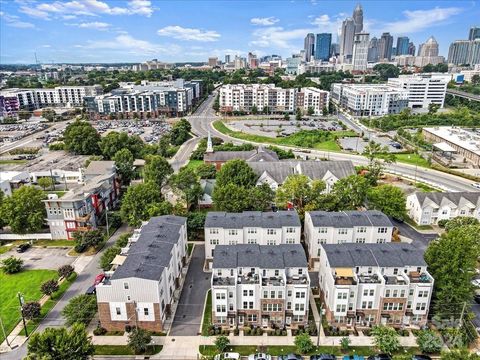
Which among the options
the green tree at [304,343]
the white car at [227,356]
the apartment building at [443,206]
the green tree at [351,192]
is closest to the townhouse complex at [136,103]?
the green tree at [351,192]

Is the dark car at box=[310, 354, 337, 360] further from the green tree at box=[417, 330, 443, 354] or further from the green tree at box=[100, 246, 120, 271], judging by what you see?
the green tree at box=[100, 246, 120, 271]

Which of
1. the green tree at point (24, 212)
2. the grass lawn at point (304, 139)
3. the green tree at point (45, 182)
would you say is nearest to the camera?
the green tree at point (24, 212)

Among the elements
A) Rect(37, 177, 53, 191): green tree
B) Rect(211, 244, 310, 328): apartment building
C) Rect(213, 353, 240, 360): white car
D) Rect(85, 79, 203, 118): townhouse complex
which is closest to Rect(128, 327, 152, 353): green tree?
Rect(213, 353, 240, 360): white car

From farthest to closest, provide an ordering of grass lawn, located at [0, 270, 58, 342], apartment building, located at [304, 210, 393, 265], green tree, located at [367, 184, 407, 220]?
1. green tree, located at [367, 184, 407, 220]
2. apartment building, located at [304, 210, 393, 265]
3. grass lawn, located at [0, 270, 58, 342]

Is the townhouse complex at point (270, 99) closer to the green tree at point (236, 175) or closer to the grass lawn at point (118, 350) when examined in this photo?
the green tree at point (236, 175)

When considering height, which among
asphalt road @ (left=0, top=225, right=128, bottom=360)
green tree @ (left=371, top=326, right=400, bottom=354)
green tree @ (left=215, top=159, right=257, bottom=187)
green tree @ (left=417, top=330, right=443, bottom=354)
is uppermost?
green tree @ (left=215, top=159, right=257, bottom=187)

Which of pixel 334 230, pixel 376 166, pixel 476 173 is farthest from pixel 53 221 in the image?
pixel 476 173
